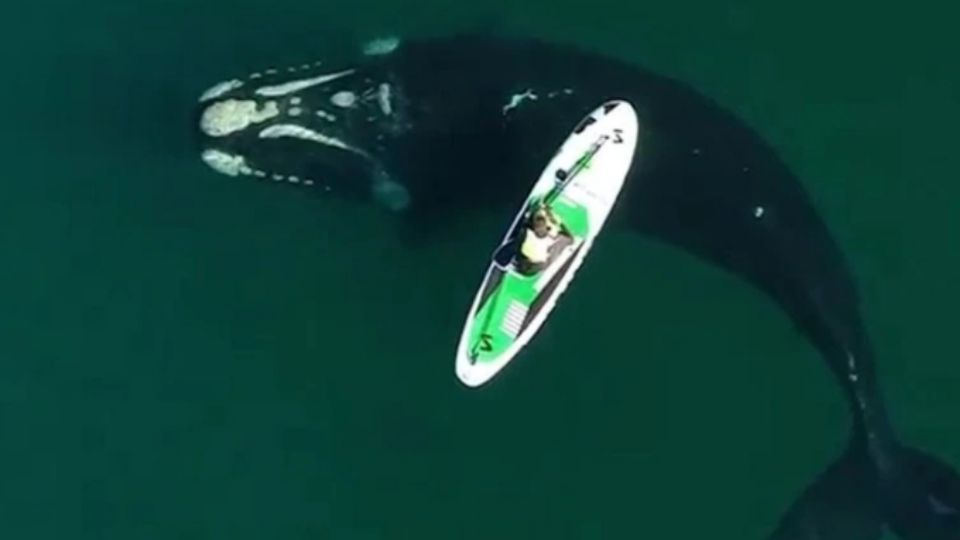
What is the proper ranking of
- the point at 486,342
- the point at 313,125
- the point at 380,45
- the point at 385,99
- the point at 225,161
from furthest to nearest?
the point at 380,45 → the point at 225,161 → the point at 313,125 → the point at 385,99 → the point at 486,342

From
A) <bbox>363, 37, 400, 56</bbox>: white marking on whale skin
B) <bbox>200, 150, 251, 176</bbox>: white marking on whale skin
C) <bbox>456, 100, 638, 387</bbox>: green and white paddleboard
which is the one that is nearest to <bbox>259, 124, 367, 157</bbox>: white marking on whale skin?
<bbox>200, 150, 251, 176</bbox>: white marking on whale skin

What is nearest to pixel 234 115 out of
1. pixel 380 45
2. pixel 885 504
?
pixel 380 45

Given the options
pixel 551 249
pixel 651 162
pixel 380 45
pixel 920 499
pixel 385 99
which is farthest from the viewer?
pixel 380 45

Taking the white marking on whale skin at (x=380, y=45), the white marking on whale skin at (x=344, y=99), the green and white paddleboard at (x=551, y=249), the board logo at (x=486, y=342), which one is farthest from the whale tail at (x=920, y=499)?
the white marking on whale skin at (x=380, y=45)

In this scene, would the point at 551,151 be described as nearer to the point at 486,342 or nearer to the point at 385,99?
the point at 385,99

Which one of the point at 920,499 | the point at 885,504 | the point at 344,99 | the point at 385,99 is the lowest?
the point at 885,504

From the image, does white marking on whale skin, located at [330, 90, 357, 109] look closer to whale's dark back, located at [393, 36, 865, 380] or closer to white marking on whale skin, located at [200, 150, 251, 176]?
whale's dark back, located at [393, 36, 865, 380]

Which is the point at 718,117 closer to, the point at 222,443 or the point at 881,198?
the point at 881,198
